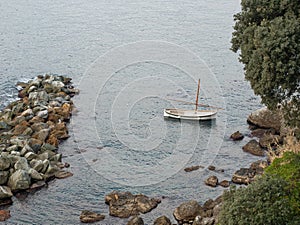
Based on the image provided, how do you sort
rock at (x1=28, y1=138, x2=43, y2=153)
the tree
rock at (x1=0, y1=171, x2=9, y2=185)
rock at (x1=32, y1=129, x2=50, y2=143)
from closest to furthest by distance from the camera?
the tree < rock at (x1=0, y1=171, x2=9, y2=185) < rock at (x1=28, y1=138, x2=43, y2=153) < rock at (x1=32, y1=129, x2=50, y2=143)

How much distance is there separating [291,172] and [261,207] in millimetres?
4461

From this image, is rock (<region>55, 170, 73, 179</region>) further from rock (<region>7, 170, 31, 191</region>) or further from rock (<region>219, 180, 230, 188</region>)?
rock (<region>219, 180, 230, 188</region>)

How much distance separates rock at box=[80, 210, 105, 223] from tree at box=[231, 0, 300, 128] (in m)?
12.1

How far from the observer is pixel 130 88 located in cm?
5162

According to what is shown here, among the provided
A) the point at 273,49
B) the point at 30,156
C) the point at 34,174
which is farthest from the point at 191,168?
the point at 273,49

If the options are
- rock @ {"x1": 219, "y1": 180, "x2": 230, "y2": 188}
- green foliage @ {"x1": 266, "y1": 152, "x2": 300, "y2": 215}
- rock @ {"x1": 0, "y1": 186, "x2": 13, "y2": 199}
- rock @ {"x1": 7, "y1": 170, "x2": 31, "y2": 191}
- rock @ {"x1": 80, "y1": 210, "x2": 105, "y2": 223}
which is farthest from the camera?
rock @ {"x1": 219, "y1": 180, "x2": 230, "y2": 188}

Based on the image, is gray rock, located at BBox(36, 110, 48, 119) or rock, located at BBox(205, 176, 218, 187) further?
gray rock, located at BBox(36, 110, 48, 119)

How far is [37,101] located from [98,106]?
238 inches

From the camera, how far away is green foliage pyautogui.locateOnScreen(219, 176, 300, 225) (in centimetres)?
1702

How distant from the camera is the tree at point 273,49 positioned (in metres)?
20.0

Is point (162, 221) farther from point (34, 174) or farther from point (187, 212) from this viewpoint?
point (34, 174)

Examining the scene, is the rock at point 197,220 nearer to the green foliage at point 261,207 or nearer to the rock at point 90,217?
the rock at point 90,217

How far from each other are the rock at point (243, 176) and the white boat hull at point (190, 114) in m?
10.4

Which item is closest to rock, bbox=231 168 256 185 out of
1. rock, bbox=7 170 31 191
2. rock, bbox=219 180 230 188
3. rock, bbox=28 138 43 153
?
rock, bbox=219 180 230 188
